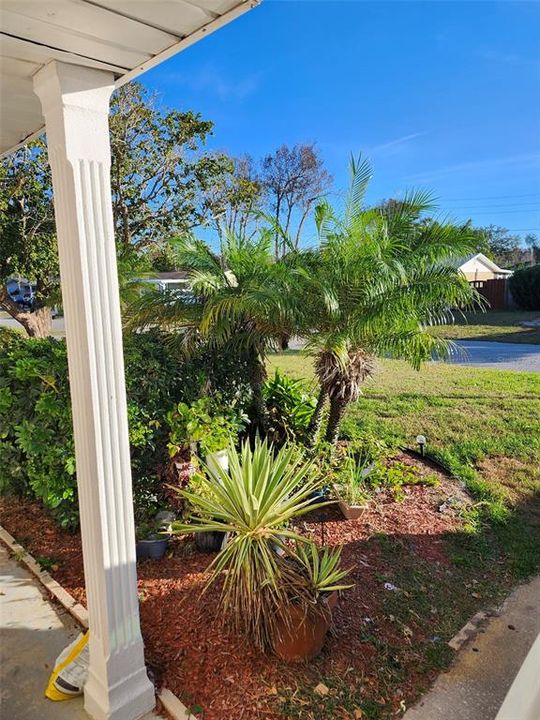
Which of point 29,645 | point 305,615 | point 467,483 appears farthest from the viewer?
point 467,483

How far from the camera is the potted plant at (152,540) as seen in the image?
326 cm

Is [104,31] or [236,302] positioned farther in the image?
[236,302]

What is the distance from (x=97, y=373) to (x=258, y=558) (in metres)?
1.30

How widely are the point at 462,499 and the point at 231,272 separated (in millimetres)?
3217

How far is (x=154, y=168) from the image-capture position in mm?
10594

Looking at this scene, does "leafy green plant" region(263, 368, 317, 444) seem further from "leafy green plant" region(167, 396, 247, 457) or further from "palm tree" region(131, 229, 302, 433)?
"leafy green plant" region(167, 396, 247, 457)

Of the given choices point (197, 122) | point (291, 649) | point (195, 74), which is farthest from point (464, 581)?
point (197, 122)

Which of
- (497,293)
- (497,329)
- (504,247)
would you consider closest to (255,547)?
(497,329)

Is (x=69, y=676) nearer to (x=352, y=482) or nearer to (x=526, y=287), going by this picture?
(x=352, y=482)

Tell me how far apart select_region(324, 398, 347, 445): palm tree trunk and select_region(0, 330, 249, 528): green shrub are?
4.58 feet

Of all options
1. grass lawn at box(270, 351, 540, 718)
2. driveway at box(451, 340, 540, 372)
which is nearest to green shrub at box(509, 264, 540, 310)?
driveway at box(451, 340, 540, 372)

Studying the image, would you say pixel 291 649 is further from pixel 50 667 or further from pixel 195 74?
pixel 195 74

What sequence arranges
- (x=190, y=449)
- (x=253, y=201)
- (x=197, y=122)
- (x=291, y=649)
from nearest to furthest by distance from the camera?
(x=291, y=649) → (x=190, y=449) → (x=197, y=122) → (x=253, y=201)

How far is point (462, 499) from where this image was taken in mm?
4332
